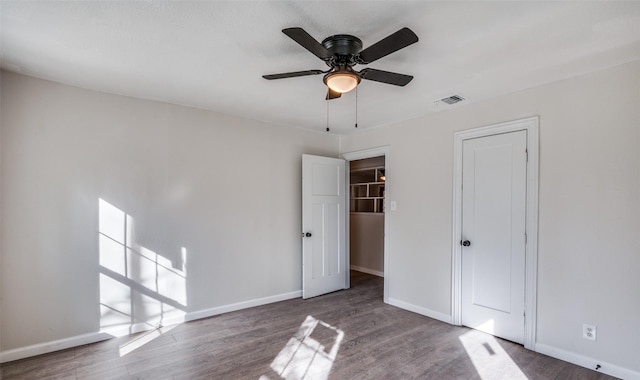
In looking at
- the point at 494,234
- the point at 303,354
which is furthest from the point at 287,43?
the point at 494,234

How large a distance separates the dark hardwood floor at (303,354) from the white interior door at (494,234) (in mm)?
252

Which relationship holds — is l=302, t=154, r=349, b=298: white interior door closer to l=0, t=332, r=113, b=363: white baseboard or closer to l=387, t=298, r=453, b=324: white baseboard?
l=387, t=298, r=453, b=324: white baseboard

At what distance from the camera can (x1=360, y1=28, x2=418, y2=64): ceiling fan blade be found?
1.68m

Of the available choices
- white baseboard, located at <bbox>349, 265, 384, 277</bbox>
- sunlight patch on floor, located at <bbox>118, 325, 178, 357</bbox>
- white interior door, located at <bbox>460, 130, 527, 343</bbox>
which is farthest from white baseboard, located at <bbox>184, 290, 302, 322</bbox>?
white interior door, located at <bbox>460, 130, 527, 343</bbox>

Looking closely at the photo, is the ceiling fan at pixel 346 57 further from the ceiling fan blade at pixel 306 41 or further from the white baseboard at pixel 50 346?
the white baseboard at pixel 50 346

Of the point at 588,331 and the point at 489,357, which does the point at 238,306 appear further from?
the point at 588,331

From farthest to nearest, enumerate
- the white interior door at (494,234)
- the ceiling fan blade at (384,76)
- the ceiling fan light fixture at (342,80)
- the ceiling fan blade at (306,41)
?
the white interior door at (494,234) → the ceiling fan blade at (384,76) → the ceiling fan light fixture at (342,80) → the ceiling fan blade at (306,41)

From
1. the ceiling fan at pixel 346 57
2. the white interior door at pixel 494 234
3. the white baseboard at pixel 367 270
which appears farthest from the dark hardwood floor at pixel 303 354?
the ceiling fan at pixel 346 57

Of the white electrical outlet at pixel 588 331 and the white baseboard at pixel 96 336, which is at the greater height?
the white electrical outlet at pixel 588 331

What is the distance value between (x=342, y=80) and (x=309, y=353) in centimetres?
234

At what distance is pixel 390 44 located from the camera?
1.80m

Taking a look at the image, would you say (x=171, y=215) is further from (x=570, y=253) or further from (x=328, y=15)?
(x=570, y=253)

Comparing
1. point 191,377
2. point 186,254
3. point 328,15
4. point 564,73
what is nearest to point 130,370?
point 191,377

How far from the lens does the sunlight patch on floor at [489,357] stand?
2.51 meters
